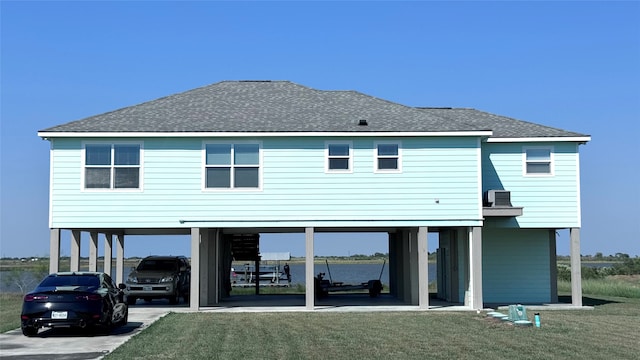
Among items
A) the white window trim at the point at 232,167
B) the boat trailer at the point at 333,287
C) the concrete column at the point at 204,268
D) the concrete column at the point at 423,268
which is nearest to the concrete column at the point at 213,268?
the concrete column at the point at 204,268

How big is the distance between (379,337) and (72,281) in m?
7.03

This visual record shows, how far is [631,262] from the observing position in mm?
74125

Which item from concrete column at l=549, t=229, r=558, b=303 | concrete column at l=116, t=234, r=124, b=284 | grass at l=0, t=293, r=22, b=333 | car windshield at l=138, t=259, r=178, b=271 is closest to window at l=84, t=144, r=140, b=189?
grass at l=0, t=293, r=22, b=333

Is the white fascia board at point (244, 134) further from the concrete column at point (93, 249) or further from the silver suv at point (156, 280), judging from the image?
the silver suv at point (156, 280)

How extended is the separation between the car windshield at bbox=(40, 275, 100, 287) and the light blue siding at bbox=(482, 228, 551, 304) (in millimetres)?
15268

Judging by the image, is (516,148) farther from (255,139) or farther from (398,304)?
(255,139)

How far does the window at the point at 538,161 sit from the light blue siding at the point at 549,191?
0.15m

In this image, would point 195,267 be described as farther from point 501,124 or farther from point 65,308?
point 501,124

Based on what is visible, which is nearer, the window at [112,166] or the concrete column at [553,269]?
the window at [112,166]

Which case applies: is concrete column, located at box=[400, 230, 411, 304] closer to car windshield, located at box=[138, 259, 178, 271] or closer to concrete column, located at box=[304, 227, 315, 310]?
concrete column, located at box=[304, 227, 315, 310]

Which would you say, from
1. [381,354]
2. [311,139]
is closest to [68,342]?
[381,354]

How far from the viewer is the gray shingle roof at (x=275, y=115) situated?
26.3 m

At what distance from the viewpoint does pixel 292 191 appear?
86.6ft

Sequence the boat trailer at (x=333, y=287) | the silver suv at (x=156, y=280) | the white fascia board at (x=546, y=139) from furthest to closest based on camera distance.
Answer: the boat trailer at (x=333, y=287) → the silver suv at (x=156, y=280) → the white fascia board at (x=546, y=139)
